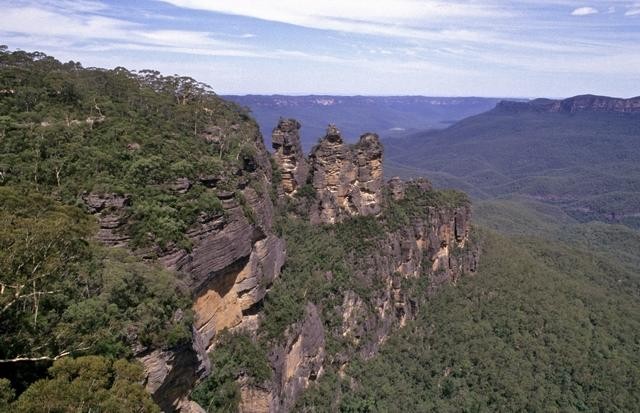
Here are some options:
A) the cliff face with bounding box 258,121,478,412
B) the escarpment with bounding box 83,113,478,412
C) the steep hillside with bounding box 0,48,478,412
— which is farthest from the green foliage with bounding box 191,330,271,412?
the cliff face with bounding box 258,121,478,412

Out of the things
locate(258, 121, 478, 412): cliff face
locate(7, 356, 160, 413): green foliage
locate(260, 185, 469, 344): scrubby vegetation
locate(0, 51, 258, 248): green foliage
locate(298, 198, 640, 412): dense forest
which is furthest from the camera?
locate(298, 198, 640, 412): dense forest

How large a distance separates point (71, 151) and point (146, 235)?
7.12 meters

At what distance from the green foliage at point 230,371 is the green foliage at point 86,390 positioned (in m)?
15.2

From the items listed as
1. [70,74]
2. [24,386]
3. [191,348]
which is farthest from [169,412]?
[70,74]

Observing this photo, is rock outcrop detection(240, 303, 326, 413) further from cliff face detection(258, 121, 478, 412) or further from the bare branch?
the bare branch

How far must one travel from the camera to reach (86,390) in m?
12.5

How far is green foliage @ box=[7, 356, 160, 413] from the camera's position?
1177cm

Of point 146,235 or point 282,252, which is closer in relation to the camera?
point 146,235

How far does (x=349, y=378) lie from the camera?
4259 centimetres

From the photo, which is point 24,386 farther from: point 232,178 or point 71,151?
point 232,178

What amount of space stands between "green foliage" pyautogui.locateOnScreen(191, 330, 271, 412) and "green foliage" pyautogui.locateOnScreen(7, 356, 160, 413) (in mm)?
15159

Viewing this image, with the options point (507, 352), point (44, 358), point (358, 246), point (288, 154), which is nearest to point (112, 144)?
point (44, 358)

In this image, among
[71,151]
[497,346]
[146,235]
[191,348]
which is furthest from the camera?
[497,346]

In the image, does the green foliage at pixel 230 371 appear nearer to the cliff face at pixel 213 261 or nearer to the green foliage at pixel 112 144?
the cliff face at pixel 213 261
